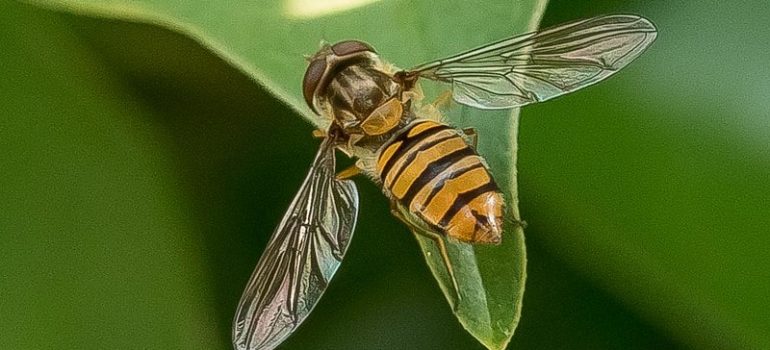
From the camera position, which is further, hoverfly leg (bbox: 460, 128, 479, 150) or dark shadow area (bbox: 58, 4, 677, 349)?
dark shadow area (bbox: 58, 4, 677, 349)

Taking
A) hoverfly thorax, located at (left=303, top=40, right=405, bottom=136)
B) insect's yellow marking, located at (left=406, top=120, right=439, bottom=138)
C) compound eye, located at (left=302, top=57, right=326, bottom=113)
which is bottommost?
insect's yellow marking, located at (left=406, top=120, right=439, bottom=138)

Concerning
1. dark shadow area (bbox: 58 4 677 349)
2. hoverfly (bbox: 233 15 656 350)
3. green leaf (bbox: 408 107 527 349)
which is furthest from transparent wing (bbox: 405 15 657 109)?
dark shadow area (bbox: 58 4 677 349)

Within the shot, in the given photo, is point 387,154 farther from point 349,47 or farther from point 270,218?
point 270,218

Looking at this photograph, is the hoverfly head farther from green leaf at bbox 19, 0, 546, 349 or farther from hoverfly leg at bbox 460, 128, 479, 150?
hoverfly leg at bbox 460, 128, 479, 150

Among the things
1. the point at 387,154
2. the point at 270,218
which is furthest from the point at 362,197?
the point at 387,154

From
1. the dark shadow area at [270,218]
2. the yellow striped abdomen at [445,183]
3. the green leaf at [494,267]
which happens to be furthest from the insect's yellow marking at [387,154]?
the dark shadow area at [270,218]

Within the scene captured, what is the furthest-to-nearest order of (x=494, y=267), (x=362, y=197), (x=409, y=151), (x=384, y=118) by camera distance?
(x=362, y=197) → (x=384, y=118) → (x=409, y=151) → (x=494, y=267)

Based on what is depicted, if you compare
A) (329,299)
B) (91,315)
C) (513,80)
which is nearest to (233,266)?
(329,299)

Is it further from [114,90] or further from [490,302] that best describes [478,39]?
[114,90]
